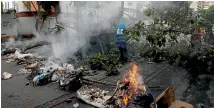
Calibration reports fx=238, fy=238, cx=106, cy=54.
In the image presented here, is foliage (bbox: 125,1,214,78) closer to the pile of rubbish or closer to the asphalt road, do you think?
the asphalt road

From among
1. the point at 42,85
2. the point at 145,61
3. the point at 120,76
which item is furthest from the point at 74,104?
the point at 145,61

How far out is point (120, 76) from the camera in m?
7.65

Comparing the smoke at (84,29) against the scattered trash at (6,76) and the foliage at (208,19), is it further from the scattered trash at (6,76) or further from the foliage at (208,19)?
the foliage at (208,19)

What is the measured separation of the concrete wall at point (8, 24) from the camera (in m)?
16.4

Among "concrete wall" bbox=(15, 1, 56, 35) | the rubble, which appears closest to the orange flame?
the rubble

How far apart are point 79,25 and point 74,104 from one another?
6.67 meters

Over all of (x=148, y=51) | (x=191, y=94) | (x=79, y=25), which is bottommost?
(x=191, y=94)

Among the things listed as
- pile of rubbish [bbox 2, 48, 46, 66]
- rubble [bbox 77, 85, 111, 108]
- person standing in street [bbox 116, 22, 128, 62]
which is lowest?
rubble [bbox 77, 85, 111, 108]

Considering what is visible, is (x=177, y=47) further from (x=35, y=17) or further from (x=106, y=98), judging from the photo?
(x=35, y=17)

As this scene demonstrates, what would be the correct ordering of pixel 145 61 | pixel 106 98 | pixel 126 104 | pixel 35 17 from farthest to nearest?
pixel 35 17 → pixel 145 61 → pixel 106 98 → pixel 126 104

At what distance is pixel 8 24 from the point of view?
54.3 feet

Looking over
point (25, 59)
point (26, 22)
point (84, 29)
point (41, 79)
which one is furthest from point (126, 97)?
point (26, 22)

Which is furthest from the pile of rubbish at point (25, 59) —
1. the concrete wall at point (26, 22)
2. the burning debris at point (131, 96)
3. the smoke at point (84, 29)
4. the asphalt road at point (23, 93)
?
the concrete wall at point (26, 22)

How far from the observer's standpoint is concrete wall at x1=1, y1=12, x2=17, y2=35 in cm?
1640
